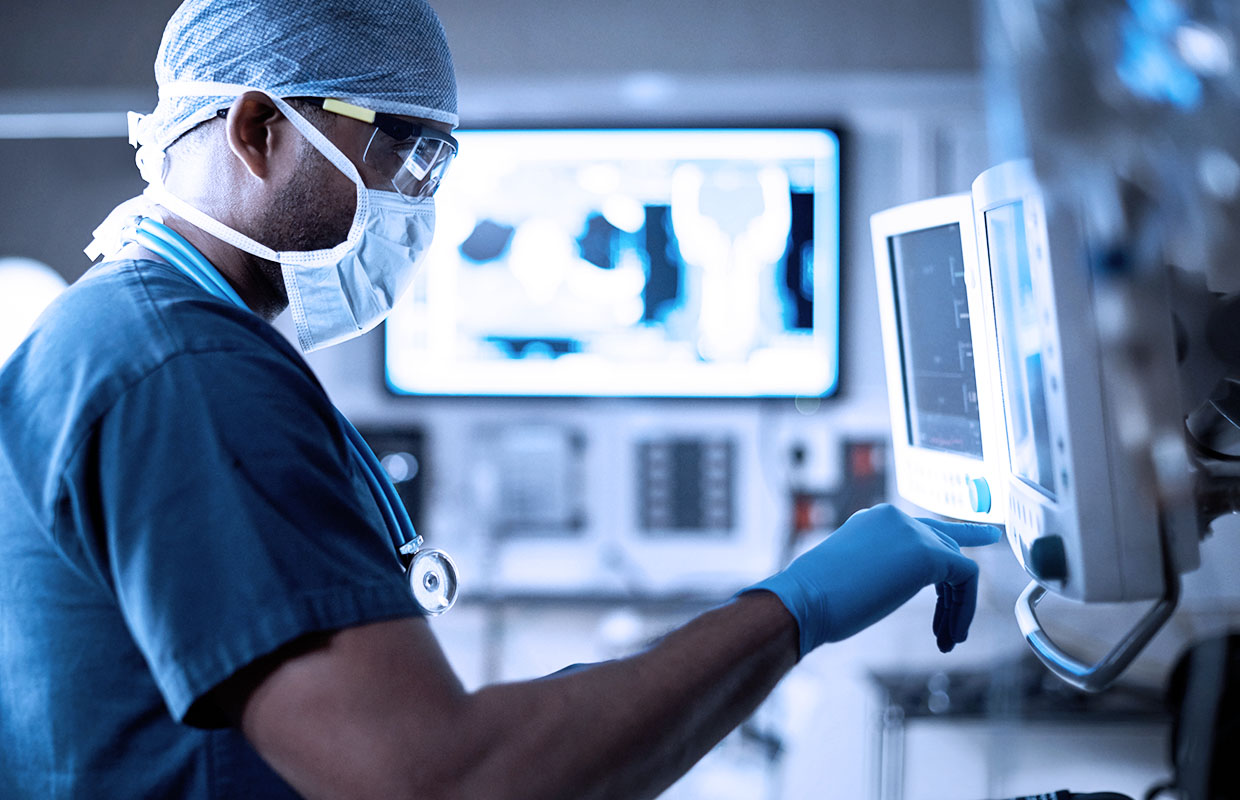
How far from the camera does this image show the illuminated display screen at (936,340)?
1085 millimetres

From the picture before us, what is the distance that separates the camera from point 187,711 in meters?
0.67

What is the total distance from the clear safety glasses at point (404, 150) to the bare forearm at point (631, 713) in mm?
561

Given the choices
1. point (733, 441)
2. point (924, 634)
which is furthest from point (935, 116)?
→ point (924, 634)

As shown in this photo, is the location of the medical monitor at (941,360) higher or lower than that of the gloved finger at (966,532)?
higher

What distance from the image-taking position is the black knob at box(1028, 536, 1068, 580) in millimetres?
727

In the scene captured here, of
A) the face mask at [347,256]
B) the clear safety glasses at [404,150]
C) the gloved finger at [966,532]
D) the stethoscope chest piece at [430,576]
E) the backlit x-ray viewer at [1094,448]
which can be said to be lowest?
the gloved finger at [966,532]

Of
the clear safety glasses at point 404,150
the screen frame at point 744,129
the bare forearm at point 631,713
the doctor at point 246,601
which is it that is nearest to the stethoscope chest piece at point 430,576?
the doctor at point 246,601

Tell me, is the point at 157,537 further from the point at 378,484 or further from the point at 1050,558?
the point at 1050,558

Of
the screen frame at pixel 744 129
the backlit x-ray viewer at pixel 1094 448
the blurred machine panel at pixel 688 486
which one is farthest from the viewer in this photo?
the blurred machine panel at pixel 688 486

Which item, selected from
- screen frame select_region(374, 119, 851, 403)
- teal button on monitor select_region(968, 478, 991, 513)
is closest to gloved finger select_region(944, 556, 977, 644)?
teal button on monitor select_region(968, 478, 991, 513)

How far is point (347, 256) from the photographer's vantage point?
1047mm

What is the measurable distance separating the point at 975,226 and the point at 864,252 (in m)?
1.83

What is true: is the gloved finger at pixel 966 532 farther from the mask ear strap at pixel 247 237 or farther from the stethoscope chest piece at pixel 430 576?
the mask ear strap at pixel 247 237

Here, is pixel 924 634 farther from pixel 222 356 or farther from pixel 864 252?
pixel 222 356
